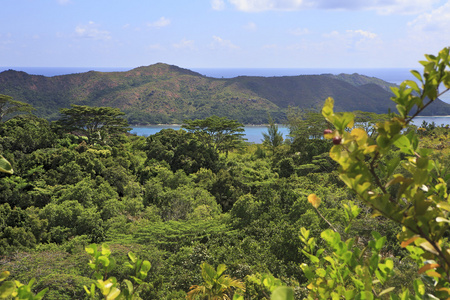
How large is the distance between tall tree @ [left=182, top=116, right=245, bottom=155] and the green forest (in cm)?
7

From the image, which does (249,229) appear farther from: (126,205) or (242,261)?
(126,205)

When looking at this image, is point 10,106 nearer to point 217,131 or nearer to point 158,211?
point 217,131

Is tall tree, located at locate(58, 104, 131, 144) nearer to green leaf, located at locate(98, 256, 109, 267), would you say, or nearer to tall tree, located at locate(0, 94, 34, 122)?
tall tree, located at locate(0, 94, 34, 122)

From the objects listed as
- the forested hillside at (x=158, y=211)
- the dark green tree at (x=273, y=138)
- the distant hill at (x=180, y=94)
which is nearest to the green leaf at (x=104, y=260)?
the forested hillside at (x=158, y=211)

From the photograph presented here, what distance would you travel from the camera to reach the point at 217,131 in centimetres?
1706

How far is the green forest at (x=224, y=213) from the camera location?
804mm

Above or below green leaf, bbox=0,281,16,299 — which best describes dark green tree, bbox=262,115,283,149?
below

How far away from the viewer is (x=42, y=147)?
46.2 ft

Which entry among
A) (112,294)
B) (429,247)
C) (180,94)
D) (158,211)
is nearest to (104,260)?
(112,294)

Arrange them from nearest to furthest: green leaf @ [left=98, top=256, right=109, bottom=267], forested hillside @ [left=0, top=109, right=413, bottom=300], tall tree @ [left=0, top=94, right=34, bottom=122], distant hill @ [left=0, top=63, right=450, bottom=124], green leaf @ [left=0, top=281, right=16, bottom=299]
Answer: green leaf @ [left=0, top=281, right=16, bottom=299], green leaf @ [left=98, top=256, right=109, bottom=267], forested hillside @ [left=0, top=109, right=413, bottom=300], tall tree @ [left=0, top=94, right=34, bottom=122], distant hill @ [left=0, top=63, right=450, bottom=124]

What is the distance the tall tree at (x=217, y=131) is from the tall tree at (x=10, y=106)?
838 centimetres

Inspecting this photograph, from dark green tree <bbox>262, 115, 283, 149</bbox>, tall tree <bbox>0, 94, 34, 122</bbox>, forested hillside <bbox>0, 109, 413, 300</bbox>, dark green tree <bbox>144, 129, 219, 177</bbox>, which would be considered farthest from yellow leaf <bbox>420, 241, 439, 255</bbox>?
tall tree <bbox>0, 94, 34, 122</bbox>

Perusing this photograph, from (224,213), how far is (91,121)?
1024 cm

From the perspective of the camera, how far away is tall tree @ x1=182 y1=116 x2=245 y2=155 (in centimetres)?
1670
